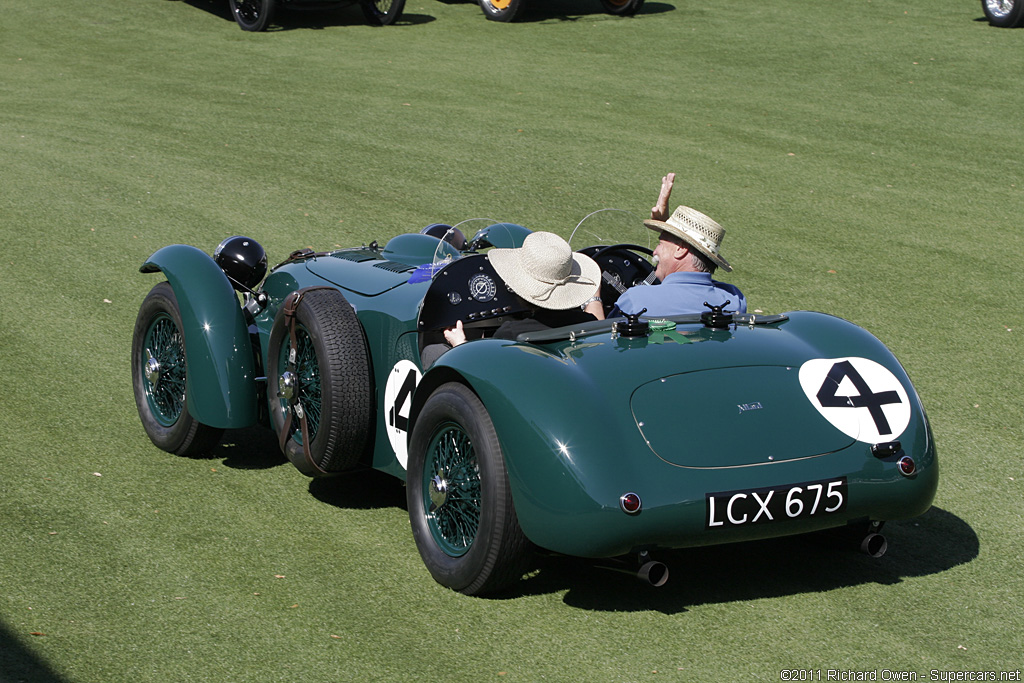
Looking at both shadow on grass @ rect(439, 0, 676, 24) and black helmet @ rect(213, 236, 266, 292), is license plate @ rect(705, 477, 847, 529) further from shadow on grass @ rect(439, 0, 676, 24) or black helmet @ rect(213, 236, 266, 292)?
shadow on grass @ rect(439, 0, 676, 24)

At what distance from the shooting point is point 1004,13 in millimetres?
17641

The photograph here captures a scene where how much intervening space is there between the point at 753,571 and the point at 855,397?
837 mm

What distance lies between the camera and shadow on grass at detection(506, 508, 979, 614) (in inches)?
171

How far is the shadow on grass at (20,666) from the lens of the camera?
371 centimetres

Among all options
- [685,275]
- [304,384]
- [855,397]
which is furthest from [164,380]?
[855,397]

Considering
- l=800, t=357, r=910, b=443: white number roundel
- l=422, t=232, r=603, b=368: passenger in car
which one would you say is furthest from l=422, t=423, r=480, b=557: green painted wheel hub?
l=800, t=357, r=910, b=443: white number roundel

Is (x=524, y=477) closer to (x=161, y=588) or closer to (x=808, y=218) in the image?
(x=161, y=588)

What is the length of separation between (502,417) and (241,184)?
778cm

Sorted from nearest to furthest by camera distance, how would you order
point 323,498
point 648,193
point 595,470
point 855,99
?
point 595,470 → point 323,498 → point 648,193 → point 855,99

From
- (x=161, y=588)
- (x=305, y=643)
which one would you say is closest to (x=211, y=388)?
(x=161, y=588)

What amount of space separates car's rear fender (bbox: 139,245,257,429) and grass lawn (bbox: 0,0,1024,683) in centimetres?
34

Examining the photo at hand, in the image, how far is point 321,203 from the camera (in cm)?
1058

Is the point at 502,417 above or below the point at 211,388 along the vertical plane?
above

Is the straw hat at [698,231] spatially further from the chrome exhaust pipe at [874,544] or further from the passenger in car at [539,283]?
the chrome exhaust pipe at [874,544]
